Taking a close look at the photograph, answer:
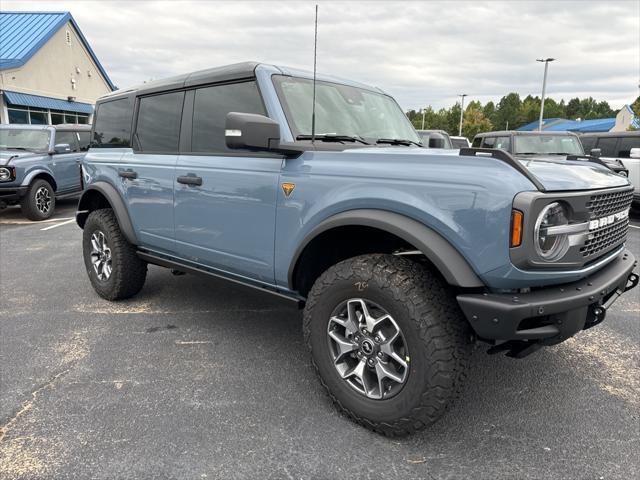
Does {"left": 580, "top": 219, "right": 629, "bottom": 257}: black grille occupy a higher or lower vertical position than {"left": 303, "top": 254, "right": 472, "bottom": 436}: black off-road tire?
higher

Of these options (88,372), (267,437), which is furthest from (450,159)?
(88,372)

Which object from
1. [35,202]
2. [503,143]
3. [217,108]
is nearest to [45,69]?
[35,202]

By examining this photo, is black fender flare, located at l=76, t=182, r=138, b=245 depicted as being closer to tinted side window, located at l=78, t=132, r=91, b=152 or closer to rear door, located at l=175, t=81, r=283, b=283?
rear door, located at l=175, t=81, r=283, b=283

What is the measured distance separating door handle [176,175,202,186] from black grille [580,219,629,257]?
92.3 inches

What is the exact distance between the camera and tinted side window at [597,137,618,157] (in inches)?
423

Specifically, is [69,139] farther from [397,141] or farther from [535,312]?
[535,312]

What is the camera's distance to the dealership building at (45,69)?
19.4 meters

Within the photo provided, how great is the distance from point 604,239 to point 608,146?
10109 mm

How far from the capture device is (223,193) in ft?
10.2

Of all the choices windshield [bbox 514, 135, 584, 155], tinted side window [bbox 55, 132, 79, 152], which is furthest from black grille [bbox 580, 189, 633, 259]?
tinted side window [bbox 55, 132, 79, 152]

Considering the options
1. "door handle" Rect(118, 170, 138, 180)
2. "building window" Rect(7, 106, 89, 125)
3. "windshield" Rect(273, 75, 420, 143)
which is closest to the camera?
"windshield" Rect(273, 75, 420, 143)

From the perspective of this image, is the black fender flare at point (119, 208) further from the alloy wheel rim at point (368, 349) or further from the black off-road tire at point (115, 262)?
the alloy wheel rim at point (368, 349)

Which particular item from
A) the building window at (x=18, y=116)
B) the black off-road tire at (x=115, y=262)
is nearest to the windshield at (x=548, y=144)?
the black off-road tire at (x=115, y=262)

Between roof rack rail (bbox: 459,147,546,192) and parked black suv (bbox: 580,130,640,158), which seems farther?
parked black suv (bbox: 580,130,640,158)
